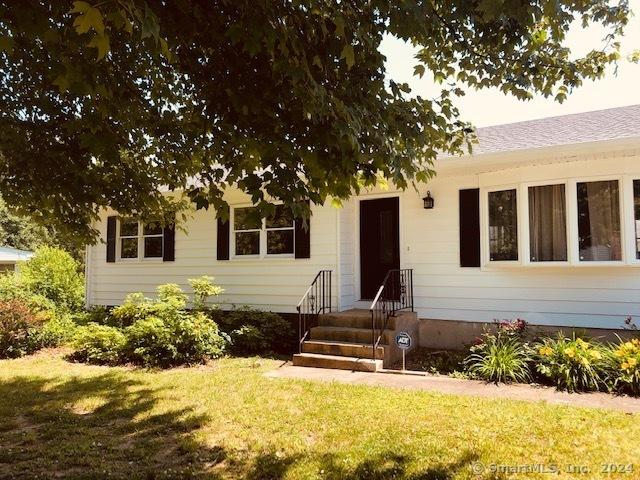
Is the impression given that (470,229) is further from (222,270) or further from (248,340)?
(222,270)

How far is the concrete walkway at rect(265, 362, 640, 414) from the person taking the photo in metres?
5.50

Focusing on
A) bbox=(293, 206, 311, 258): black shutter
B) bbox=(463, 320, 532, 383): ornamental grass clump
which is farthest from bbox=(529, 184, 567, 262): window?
bbox=(293, 206, 311, 258): black shutter

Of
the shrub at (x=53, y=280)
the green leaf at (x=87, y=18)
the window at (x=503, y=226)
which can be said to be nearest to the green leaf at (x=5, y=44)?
the green leaf at (x=87, y=18)

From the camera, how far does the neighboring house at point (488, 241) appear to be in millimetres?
7516

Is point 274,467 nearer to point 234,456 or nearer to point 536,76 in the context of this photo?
point 234,456

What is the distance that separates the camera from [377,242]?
32.4 ft

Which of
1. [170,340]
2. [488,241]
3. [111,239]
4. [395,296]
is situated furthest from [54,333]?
[488,241]

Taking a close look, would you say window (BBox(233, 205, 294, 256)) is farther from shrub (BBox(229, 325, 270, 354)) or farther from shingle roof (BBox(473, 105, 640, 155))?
shingle roof (BBox(473, 105, 640, 155))

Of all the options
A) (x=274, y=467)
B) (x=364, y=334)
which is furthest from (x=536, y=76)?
(x=364, y=334)

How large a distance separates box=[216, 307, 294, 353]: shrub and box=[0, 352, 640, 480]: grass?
2.47 metres

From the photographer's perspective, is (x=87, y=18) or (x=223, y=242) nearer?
(x=87, y=18)

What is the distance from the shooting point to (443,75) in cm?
503

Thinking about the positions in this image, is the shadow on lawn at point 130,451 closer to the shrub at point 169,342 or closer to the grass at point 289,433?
the grass at point 289,433

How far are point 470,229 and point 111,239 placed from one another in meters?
9.68
